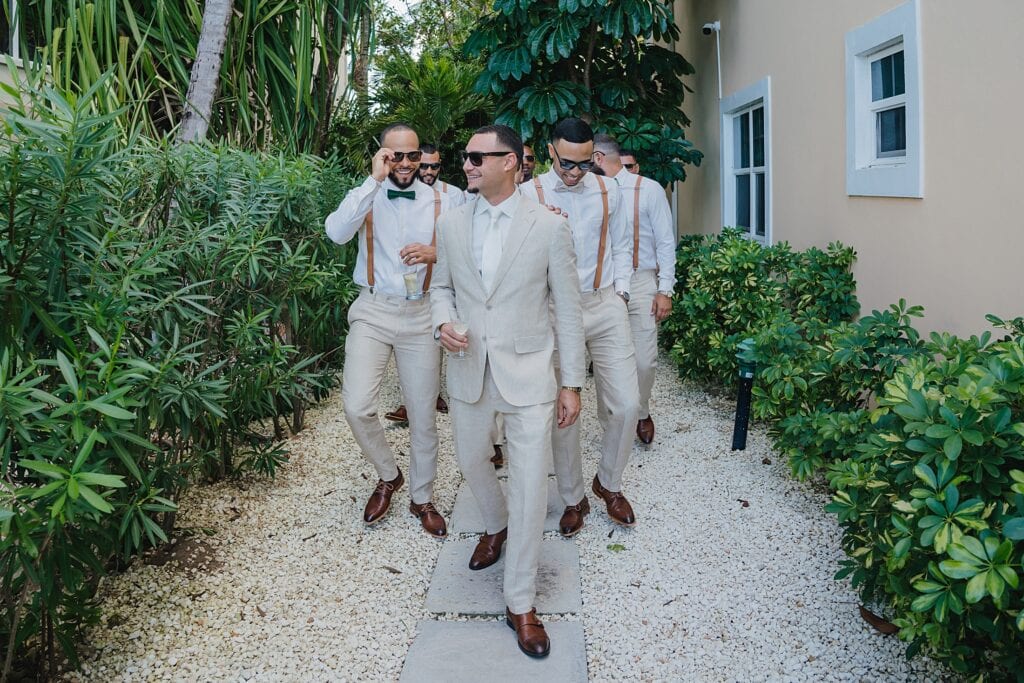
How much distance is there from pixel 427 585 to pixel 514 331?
52.6 inches

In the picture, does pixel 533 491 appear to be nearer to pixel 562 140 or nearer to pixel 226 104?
pixel 562 140

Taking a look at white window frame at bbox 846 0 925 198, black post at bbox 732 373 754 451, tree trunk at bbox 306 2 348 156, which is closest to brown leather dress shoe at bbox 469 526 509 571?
black post at bbox 732 373 754 451

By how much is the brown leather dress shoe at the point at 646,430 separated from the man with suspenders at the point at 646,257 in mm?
167

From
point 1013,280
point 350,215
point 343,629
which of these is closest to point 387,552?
point 343,629

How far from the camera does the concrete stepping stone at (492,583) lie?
3834mm

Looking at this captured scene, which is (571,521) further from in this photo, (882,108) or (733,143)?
(733,143)

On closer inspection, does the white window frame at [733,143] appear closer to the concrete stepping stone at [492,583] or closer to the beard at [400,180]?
the beard at [400,180]

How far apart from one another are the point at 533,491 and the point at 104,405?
5.38 feet

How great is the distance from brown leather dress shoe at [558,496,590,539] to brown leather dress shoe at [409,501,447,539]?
0.62 m

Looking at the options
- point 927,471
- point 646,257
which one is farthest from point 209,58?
point 927,471

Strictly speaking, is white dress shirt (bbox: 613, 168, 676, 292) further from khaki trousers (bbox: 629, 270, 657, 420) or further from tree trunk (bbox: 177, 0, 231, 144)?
tree trunk (bbox: 177, 0, 231, 144)

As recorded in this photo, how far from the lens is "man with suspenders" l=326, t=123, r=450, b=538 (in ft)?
14.7

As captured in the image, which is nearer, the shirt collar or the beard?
the shirt collar

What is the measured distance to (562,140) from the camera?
181 inches
